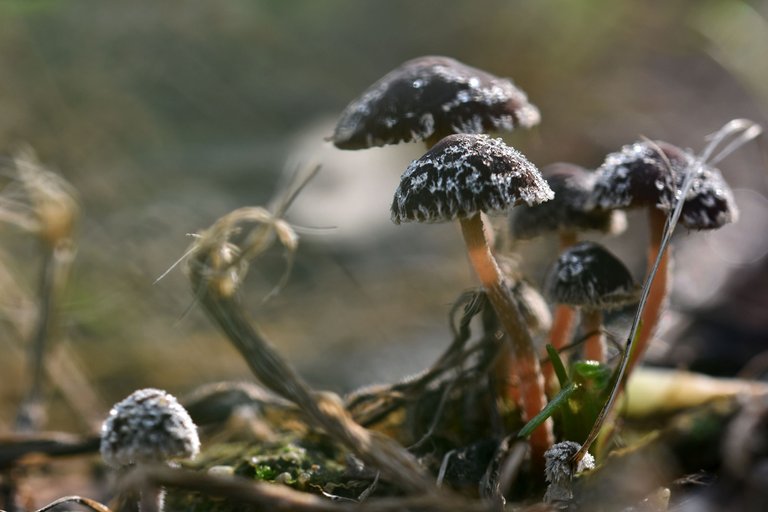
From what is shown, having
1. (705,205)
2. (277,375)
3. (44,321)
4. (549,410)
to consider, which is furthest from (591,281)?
(44,321)

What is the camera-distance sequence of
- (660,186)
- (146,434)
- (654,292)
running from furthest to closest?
(654,292) → (660,186) → (146,434)

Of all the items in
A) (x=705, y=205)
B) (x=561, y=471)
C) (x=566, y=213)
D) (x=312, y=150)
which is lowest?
(x=561, y=471)

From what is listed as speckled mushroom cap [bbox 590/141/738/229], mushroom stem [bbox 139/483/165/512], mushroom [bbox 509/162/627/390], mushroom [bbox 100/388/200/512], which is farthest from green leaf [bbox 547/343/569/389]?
mushroom stem [bbox 139/483/165/512]

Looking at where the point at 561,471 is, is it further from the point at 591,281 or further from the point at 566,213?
the point at 566,213

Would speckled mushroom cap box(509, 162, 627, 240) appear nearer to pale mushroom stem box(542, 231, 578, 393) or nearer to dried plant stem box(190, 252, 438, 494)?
pale mushroom stem box(542, 231, 578, 393)

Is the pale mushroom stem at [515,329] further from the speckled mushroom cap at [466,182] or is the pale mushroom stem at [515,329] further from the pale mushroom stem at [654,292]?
the pale mushroom stem at [654,292]

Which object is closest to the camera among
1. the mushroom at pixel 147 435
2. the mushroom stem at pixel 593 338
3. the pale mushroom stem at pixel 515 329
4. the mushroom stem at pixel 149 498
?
the mushroom stem at pixel 149 498

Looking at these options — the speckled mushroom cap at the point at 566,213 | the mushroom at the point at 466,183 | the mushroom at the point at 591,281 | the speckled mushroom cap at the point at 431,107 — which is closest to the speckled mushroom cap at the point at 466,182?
the mushroom at the point at 466,183
